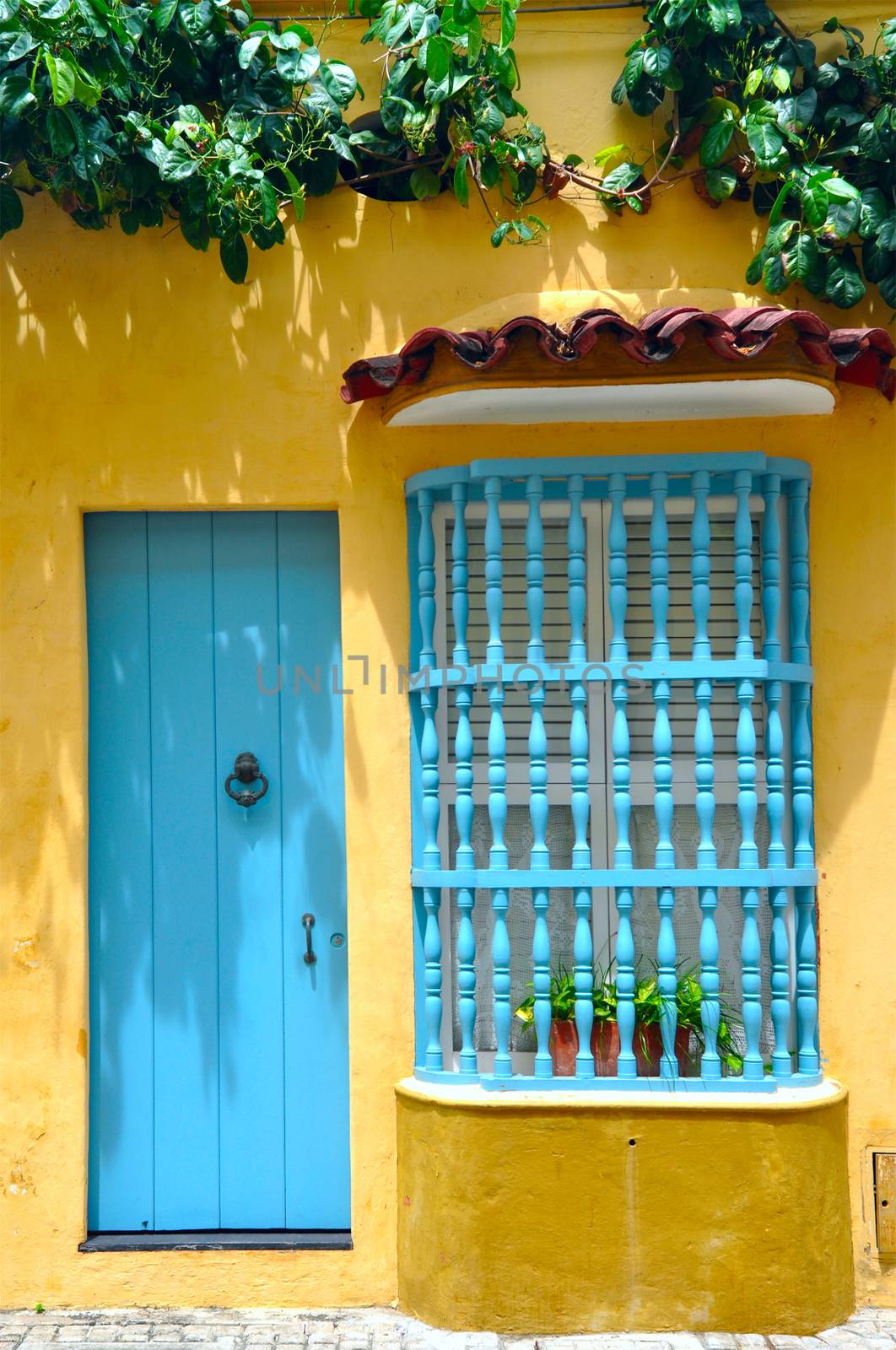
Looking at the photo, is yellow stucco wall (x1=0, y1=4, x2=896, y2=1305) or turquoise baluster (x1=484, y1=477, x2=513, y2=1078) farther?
yellow stucco wall (x1=0, y1=4, x2=896, y2=1305)

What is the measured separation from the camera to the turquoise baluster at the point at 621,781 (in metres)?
3.99

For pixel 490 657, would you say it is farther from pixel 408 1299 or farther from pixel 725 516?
pixel 408 1299

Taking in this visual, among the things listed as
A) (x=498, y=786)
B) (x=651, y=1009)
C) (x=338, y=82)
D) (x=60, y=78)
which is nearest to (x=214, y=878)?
(x=498, y=786)

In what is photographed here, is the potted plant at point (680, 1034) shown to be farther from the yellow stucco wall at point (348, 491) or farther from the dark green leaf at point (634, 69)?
the dark green leaf at point (634, 69)

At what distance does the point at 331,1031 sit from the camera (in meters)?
4.30

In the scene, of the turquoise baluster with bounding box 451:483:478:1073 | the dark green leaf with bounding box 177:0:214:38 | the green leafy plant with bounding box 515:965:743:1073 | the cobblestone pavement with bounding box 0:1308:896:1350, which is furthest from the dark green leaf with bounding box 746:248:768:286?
the cobblestone pavement with bounding box 0:1308:896:1350

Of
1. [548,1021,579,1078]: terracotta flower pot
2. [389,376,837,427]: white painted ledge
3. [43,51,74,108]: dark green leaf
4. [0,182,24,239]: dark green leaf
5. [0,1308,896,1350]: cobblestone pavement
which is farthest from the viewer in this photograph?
[0,182,24,239]: dark green leaf

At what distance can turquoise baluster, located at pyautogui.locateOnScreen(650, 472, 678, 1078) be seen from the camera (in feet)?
13.1

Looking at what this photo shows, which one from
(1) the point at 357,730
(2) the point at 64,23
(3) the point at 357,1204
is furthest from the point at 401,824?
(2) the point at 64,23

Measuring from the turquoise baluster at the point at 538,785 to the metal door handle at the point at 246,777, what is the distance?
37.2 inches

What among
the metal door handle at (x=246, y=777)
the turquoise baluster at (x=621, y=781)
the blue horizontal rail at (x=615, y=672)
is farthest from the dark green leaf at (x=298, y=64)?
the metal door handle at (x=246, y=777)

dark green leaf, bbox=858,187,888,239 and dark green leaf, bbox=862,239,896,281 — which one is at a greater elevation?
dark green leaf, bbox=858,187,888,239

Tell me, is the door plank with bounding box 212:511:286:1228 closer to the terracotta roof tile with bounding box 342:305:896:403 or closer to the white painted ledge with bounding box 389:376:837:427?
the white painted ledge with bounding box 389:376:837:427

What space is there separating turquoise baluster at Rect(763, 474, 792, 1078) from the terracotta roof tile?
0.51 m
